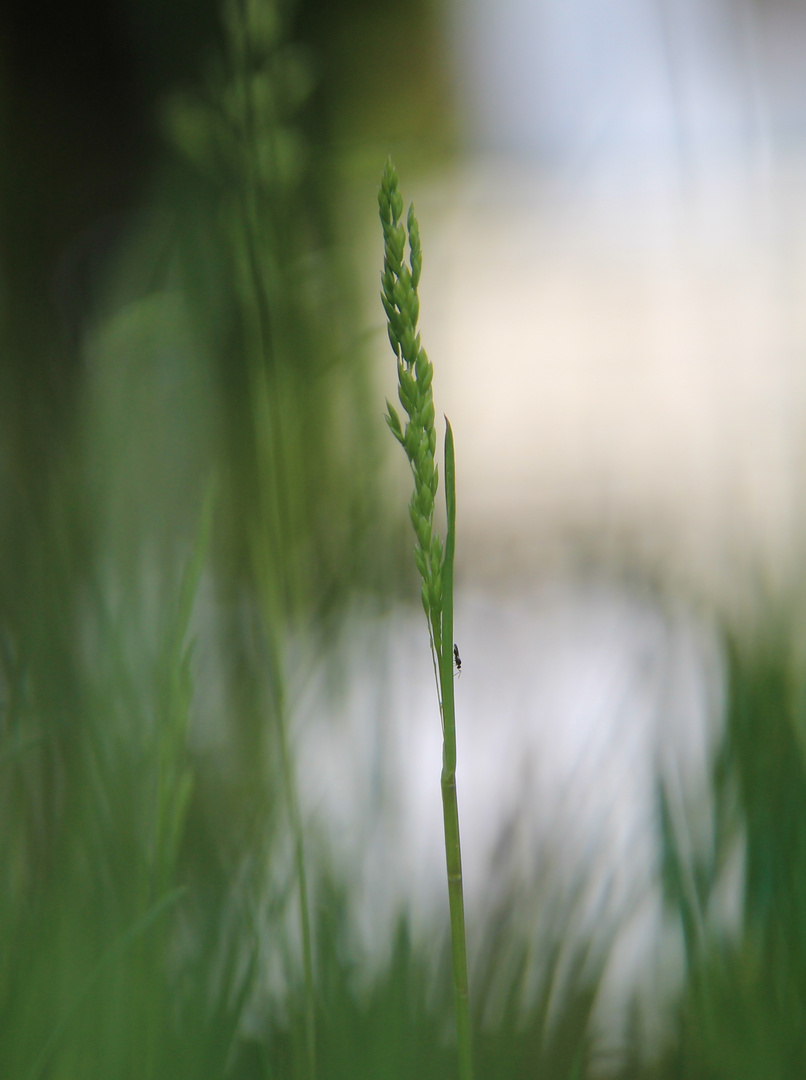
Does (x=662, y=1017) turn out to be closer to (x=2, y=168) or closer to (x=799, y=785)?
(x=799, y=785)

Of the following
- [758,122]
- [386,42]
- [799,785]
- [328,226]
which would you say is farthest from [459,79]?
[799,785]

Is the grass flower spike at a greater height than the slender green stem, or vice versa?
the grass flower spike

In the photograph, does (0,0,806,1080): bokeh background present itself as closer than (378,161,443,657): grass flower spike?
No

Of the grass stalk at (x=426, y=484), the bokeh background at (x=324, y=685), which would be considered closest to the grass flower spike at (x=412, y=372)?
the grass stalk at (x=426, y=484)

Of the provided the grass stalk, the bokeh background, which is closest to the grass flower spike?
the grass stalk

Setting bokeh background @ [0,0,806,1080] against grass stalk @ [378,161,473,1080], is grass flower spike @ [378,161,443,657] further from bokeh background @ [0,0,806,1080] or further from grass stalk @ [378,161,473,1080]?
bokeh background @ [0,0,806,1080]

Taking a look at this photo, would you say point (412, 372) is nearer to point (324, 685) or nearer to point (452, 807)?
point (452, 807)

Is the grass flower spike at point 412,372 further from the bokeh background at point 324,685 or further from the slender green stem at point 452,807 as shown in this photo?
the bokeh background at point 324,685
